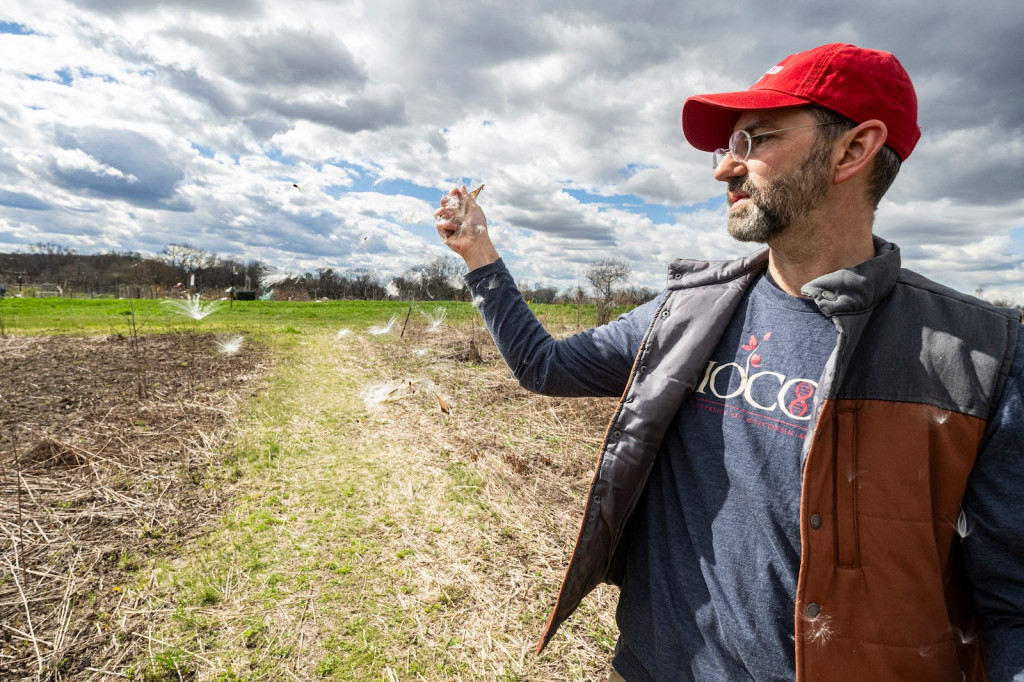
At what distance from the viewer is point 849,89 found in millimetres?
1490

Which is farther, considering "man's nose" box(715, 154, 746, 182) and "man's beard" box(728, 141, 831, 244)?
"man's nose" box(715, 154, 746, 182)

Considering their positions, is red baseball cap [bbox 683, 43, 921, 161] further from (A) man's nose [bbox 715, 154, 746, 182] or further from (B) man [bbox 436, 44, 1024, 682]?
(A) man's nose [bbox 715, 154, 746, 182]

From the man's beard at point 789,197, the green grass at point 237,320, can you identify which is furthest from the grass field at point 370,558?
the green grass at point 237,320

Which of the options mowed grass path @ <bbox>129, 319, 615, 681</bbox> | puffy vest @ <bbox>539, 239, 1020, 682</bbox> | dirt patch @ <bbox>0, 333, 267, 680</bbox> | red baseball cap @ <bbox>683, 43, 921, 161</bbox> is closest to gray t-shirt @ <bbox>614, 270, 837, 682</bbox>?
puffy vest @ <bbox>539, 239, 1020, 682</bbox>

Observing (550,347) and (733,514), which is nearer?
(733,514)

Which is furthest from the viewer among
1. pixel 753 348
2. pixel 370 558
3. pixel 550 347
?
pixel 370 558

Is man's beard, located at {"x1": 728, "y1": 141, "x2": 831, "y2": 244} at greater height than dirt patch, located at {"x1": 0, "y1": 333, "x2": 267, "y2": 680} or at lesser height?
greater

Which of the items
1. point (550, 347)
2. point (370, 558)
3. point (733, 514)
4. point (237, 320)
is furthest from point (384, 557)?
point (237, 320)

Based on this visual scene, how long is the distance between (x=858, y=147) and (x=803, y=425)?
87cm

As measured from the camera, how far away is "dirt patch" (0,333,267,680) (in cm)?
315

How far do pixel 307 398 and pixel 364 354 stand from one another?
559 centimetres

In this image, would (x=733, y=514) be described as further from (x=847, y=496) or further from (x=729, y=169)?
(x=729, y=169)

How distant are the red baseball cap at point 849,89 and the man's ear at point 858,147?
0.11 ft

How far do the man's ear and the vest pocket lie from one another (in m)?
0.76
